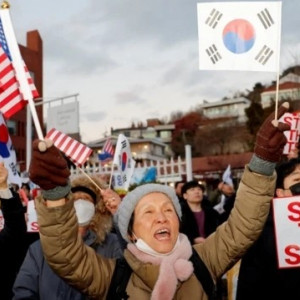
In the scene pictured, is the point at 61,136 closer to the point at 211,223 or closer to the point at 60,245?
the point at 211,223

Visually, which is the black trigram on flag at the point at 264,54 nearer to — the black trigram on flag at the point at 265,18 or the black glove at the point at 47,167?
the black trigram on flag at the point at 265,18

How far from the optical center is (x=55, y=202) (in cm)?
242

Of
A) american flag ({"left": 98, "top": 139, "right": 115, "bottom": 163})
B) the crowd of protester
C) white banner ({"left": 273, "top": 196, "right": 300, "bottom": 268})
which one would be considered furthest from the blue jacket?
american flag ({"left": 98, "top": 139, "right": 115, "bottom": 163})

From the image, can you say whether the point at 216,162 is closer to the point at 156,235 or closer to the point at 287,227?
the point at 287,227

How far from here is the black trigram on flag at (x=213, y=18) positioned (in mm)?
3334

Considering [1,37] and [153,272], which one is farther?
[1,37]

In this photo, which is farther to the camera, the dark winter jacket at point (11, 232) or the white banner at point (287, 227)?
the dark winter jacket at point (11, 232)

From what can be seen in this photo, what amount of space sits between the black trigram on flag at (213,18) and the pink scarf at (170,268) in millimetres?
1404

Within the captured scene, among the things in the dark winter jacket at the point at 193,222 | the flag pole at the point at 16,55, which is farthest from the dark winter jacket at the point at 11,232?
the dark winter jacket at the point at 193,222

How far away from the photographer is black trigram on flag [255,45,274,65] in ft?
10.4

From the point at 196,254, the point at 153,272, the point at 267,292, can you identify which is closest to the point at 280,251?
the point at 267,292

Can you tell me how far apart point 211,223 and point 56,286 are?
4.27 meters

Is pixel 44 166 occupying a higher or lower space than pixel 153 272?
higher

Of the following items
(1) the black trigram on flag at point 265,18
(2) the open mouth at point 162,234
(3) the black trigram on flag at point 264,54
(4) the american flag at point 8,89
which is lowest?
(2) the open mouth at point 162,234
